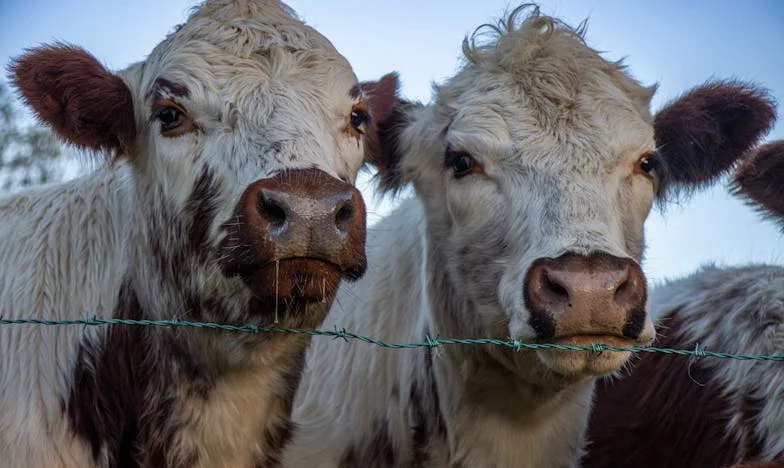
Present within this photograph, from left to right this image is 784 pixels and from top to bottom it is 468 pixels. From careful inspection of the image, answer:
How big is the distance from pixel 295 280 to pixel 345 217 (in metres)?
0.33

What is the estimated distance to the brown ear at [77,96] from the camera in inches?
203

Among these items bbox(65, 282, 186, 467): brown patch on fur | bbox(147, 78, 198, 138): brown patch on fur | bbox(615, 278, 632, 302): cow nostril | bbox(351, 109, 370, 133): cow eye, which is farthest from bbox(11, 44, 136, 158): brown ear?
bbox(615, 278, 632, 302): cow nostril

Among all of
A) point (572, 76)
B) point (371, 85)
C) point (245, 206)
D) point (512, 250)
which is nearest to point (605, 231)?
point (512, 250)

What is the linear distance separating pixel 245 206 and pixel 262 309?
53 cm

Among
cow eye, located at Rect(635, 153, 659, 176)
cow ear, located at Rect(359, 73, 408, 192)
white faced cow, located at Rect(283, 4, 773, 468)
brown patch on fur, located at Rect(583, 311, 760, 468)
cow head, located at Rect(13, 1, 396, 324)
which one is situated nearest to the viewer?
cow head, located at Rect(13, 1, 396, 324)

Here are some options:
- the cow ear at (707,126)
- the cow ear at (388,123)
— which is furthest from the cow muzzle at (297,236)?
the cow ear at (707,126)

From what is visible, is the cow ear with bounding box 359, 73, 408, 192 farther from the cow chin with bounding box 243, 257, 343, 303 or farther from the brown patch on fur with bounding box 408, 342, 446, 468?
the cow chin with bounding box 243, 257, 343, 303

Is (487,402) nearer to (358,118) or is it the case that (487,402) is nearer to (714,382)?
(714,382)

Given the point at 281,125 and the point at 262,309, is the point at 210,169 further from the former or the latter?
the point at 262,309

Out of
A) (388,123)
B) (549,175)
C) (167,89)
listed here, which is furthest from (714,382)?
A: (167,89)

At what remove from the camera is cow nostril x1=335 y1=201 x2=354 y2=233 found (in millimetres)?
4371

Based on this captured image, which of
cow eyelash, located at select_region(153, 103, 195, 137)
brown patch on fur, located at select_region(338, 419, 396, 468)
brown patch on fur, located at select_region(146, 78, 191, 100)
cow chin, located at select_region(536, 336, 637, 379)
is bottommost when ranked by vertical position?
brown patch on fur, located at select_region(338, 419, 396, 468)

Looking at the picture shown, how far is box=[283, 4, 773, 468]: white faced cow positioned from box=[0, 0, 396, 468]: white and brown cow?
2.40 feet

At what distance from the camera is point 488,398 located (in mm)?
5773
